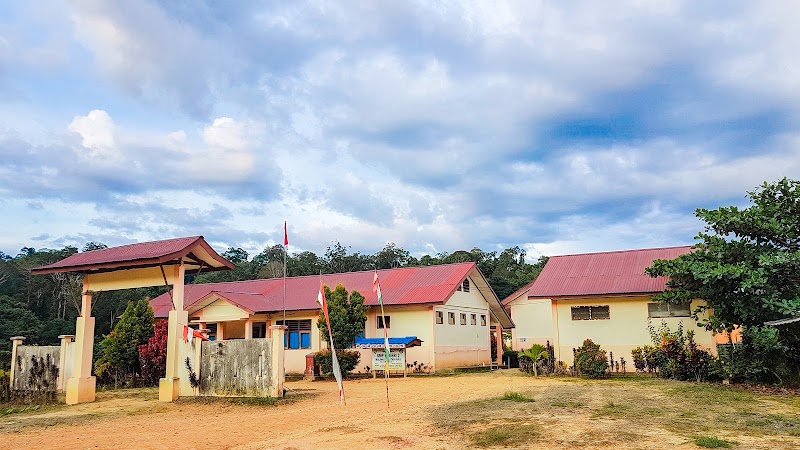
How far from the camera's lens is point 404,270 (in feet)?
98.9

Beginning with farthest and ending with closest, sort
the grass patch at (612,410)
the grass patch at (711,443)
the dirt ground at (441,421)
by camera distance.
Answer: the grass patch at (612,410) < the dirt ground at (441,421) < the grass patch at (711,443)

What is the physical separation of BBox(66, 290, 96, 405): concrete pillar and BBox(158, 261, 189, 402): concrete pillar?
226 cm

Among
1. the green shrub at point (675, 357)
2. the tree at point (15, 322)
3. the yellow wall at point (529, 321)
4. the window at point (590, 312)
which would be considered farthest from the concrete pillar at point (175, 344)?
the tree at point (15, 322)

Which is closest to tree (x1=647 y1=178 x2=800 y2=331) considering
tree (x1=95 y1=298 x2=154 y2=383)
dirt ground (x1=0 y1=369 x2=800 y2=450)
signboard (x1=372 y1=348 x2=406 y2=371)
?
dirt ground (x1=0 y1=369 x2=800 y2=450)

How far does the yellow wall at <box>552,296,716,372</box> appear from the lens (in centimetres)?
2097

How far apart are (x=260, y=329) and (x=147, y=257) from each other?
13282 millimetres

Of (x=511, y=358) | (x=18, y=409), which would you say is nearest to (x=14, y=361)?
(x=18, y=409)

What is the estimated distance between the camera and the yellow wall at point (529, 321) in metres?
34.2

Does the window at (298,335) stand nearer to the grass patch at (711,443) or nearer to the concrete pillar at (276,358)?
the concrete pillar at (276,358)

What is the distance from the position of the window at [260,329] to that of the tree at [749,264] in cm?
1750

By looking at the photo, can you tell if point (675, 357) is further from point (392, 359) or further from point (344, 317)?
point (344, 317)

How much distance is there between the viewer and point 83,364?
1677cm

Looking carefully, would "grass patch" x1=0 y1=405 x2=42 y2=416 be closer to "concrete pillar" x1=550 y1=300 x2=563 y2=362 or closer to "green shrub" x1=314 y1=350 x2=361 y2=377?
"green shrub" x1=314 y1=350 x2=361 y2=377

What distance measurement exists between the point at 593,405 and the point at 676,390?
13.6 ft
